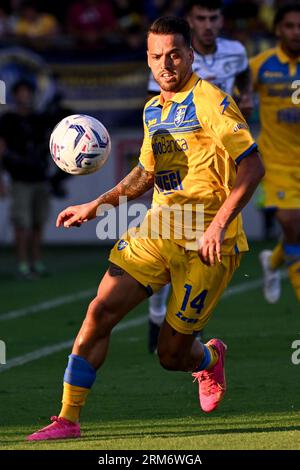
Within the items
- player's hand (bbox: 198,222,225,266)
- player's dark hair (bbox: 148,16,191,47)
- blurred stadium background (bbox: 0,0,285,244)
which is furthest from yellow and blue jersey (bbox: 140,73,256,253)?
blurred stadium background (bbox: 0,0,285,244)

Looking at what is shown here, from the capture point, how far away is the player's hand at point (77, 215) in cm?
720

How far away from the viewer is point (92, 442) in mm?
6984

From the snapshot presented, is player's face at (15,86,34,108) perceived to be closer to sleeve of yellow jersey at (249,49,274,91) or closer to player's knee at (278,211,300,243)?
sleeve of yellow jersey at (249,49,274,91)

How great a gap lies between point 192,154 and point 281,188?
151 inches

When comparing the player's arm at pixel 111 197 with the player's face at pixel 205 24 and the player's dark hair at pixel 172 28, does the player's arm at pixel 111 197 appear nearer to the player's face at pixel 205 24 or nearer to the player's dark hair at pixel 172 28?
the player's dark hair at pixel 172 28

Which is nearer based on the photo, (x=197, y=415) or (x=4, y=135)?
(x=197, y=415)

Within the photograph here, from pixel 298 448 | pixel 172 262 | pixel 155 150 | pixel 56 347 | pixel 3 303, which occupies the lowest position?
pixel 3 303

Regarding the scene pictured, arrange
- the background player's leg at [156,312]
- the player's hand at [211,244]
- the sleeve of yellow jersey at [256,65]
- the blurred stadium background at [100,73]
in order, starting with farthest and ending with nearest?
the blurred stadium background at [100,73]
the sleeve of yellow jersey at [256,65]
the background player's leg at [156,312]
the player's hand at [211,244]

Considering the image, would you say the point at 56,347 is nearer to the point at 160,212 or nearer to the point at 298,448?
the point at 160,212

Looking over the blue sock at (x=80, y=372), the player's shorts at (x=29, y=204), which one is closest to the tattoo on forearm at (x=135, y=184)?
the blue sock at (x=80, y=372)

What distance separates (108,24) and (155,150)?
13310 millimetres

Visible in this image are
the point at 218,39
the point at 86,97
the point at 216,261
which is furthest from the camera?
the point at 86,97

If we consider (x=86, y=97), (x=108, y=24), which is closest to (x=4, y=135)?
(x=86, y=97)

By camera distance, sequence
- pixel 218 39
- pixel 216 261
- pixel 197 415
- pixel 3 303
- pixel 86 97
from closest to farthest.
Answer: pixel 216 261, pixel 197 415, pixel 218 39, pixel 3 303, pixel 86 97
